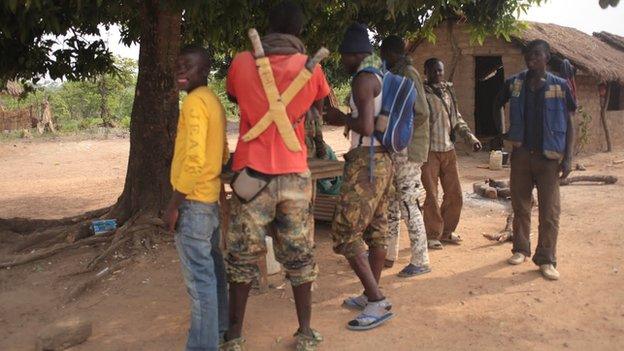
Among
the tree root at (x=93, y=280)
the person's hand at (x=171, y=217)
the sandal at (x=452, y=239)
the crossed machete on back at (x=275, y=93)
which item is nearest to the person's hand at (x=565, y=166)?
the sandal at (x=452, y=239)

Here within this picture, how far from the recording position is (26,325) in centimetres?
395

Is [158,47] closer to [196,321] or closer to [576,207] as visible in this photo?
[196,321]

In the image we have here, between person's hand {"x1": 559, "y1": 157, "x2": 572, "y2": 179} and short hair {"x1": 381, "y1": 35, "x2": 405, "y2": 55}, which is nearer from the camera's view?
short hair {"x1": 381, "y1": 35, "x2": 405, "y2": 55}

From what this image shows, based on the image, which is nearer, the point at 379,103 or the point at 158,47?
the point at 379,103

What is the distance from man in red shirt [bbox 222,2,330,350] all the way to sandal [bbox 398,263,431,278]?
5.29ft

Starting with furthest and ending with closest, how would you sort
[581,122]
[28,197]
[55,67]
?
[581,122] → [28,197] → [55,67]

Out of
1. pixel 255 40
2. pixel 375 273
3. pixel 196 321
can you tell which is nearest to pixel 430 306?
pixel 375 273

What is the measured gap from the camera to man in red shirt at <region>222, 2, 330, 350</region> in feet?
9.68

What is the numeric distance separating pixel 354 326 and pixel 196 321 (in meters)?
1.07

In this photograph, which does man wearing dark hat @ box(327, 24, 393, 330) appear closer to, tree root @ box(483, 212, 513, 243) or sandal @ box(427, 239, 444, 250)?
sandal @ box(427, 239, 444, 250)

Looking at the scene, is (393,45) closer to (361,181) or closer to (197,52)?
(361,181)

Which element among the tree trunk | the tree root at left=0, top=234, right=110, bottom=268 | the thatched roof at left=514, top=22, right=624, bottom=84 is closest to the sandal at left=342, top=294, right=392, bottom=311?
the tree trunk

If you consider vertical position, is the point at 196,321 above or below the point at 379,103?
below

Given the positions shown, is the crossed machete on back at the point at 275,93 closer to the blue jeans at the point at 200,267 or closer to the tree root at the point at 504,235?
the blue jeans at the point at 200,267
